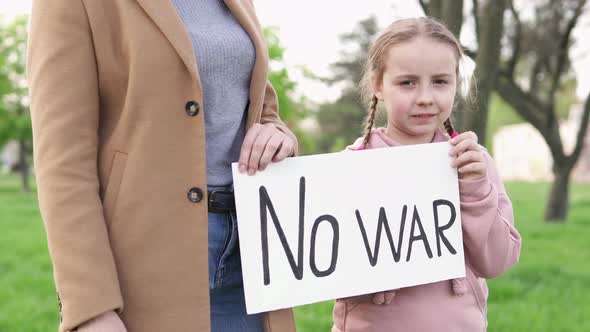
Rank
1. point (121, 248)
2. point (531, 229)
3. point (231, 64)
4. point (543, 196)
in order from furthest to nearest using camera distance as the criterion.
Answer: point (543, 196)
point (531, 229)
point (231, 64)
point (121, 248)

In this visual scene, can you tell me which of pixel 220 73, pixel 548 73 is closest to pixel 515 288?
pixel 220 73

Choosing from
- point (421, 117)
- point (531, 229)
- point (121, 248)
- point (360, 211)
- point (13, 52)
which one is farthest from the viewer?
point (13, 52)

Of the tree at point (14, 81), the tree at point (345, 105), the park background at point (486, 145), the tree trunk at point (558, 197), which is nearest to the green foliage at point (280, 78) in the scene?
the park background at point (486, 145)

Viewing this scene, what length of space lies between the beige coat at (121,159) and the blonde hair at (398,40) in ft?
2.20

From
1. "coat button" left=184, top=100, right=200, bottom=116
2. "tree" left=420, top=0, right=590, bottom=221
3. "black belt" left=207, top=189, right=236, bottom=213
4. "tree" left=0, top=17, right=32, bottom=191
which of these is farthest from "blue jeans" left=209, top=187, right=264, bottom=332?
"tree" left=0, top=17, right=32, bottom=191

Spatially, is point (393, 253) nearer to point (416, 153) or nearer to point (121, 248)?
point (416, 153)

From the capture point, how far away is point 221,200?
1476 millimetres

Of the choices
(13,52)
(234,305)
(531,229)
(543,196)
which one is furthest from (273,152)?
(13,52)

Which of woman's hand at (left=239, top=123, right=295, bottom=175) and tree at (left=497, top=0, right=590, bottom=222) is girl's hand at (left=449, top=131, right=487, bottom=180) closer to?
woman's hand at (left=239, top=123, right=295, bottom=175)

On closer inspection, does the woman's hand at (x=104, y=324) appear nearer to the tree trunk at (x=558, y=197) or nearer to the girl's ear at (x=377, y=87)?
the girl's ear at (x=377, y=87)

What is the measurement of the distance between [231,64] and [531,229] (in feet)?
26.6

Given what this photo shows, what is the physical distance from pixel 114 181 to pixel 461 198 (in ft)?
3.10

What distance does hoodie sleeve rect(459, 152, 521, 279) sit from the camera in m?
1.69

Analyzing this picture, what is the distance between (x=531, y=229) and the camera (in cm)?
873
